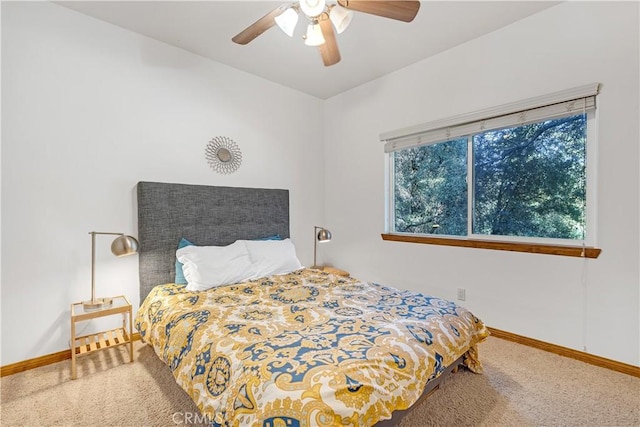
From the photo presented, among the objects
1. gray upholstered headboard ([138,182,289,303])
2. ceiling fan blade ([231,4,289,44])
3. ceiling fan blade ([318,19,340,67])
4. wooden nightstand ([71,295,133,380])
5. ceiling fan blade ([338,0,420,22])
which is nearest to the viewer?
ceiling fan blade ([338,0,420,22])

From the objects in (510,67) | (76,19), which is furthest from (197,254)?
(510,67)

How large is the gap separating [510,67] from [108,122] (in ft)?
11.4

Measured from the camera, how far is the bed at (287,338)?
1.13m

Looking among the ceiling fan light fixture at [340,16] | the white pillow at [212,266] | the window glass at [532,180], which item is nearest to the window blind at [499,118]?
the window glass at [532,180]

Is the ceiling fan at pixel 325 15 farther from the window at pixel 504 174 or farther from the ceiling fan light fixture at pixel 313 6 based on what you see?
the window at pixel 504 174

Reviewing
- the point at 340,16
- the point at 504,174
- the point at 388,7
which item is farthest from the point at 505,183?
the point at 340,16

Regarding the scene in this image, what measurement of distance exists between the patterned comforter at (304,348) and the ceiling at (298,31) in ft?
7.34

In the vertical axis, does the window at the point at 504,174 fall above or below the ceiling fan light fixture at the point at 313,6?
below

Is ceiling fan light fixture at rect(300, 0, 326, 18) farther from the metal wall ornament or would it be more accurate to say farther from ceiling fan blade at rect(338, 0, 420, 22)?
the metal wall ornament

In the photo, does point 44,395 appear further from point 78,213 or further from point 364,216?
point 364,216

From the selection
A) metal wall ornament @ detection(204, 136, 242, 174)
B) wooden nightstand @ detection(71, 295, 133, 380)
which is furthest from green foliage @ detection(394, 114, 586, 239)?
wooden nightstand @ detection(71, 295, 133, 380)

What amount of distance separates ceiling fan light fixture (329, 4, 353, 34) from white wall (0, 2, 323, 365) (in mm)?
1727

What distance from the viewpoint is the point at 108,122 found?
246 centimetres

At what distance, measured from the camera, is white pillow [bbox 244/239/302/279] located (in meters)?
2.78
